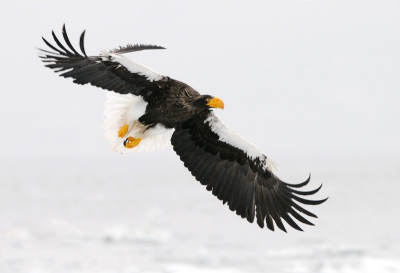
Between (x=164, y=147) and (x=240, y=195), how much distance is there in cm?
120

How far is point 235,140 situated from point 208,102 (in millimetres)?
664

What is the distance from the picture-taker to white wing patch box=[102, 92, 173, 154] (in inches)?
295

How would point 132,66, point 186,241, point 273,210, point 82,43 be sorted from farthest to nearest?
point 186,241 < point 273,210 < point 132,66 < point 82,43

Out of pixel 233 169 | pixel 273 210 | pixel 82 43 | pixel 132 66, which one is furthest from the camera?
pixel 233 169

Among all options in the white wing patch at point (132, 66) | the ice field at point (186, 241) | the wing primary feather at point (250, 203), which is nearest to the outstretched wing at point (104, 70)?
the white wing patch at point (132, 66)

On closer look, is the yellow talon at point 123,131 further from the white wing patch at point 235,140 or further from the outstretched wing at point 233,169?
the white wing patch at point 235,140

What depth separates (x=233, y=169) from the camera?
756 cm

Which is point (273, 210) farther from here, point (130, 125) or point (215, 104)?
point (130, 125)

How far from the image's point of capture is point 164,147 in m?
8.12

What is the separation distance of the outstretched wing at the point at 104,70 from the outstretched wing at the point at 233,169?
2.51ft

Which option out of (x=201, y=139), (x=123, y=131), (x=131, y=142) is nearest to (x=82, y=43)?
(x=123, y=131)

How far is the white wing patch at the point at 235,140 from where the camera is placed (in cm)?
742

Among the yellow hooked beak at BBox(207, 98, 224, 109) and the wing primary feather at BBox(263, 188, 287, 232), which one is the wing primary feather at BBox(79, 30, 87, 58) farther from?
the wing primary feather at BBox(263, 188, 287, 232)

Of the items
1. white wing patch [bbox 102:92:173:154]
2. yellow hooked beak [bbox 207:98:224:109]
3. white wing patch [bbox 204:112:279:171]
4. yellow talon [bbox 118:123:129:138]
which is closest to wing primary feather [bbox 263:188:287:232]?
white wing patch [bbox 204:112:279:171]
